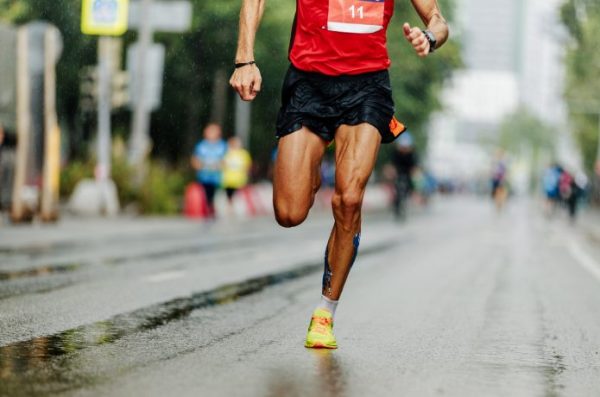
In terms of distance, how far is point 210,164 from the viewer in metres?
20.8

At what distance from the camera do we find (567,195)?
35.7 metres

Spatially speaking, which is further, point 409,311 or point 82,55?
point 82,55

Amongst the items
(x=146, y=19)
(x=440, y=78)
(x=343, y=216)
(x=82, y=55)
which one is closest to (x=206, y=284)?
(x=343, y=216)

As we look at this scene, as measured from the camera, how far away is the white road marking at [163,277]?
31.7 feet

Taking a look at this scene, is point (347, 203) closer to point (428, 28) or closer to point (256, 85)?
point (256, 85)

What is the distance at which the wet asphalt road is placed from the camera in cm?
484

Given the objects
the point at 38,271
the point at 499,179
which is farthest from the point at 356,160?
the point at 499,179

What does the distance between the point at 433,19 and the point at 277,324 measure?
6.18 ft

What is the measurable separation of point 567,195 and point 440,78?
12046 mm

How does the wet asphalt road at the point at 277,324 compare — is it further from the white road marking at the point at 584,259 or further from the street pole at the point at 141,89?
the street pole at the point at 141,89

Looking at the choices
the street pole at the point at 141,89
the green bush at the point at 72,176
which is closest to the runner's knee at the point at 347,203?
the street pole at the point at 141,89

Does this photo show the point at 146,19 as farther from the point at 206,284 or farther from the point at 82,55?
the point at 206,284

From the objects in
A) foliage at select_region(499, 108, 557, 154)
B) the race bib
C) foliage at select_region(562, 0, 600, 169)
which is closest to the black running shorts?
the race bib

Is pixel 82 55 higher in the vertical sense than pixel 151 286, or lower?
higher
